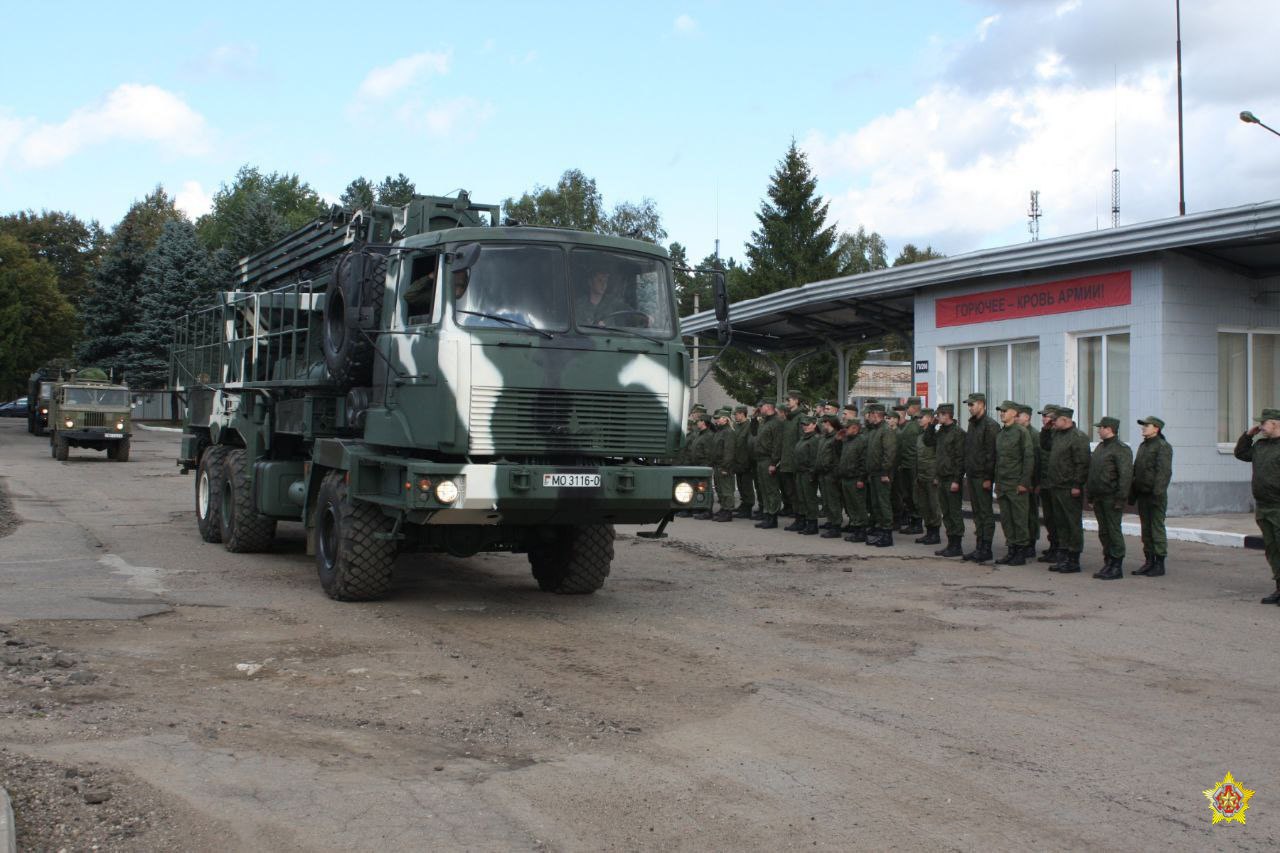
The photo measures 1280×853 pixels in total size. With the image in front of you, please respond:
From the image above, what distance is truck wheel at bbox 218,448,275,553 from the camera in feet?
43.4

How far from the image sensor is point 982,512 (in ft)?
46.5

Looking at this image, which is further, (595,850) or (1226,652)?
(1226,652)

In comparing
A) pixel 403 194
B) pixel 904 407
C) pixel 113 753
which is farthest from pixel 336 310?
pixel 403 194

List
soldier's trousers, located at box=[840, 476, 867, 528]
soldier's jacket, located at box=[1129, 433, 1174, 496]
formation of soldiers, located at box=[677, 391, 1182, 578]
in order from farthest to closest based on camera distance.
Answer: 1. soldier's trousers, located at box=[840, 476, 867, 528]
2. formation of soldiers, located at box=[677, 391, 1182, 578]
3. soldier's jacket, located at box=[1129, 433, 1174, 496]

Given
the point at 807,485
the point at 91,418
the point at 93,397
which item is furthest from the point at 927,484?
the point at 93,397

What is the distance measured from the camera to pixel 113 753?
570 cm

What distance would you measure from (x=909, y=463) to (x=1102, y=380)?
4.06m

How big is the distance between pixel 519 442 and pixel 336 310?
2.51m

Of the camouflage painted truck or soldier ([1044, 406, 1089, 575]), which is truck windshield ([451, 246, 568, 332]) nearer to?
the camouflage painted truck

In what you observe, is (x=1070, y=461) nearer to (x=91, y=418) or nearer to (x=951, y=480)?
(x=951, y=480)

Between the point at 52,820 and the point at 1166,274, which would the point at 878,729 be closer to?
the point at 52,820

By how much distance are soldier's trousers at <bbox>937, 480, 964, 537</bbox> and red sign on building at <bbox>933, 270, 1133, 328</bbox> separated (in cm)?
527

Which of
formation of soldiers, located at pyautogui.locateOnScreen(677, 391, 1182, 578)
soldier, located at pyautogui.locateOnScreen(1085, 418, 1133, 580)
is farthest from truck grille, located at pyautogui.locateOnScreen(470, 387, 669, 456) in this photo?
soldier, located at pyautogui.locateOnScreen(1085, 418, 1133, 580)

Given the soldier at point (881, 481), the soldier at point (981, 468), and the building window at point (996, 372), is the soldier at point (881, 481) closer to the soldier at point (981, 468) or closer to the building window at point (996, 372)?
the soldier at point (981, 468)
